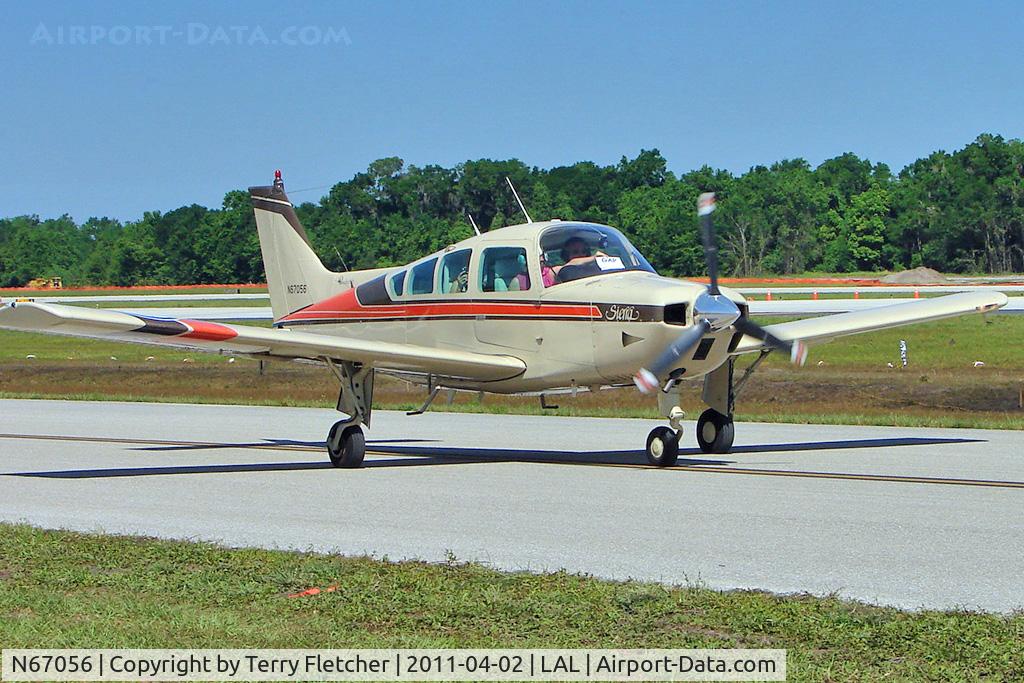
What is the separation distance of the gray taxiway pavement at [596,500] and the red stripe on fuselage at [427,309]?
5.94 ft

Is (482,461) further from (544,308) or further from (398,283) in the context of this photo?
(398,283)

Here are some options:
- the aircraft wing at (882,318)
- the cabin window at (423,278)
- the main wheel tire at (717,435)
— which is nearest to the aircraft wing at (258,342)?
the cabin window at (423,278)

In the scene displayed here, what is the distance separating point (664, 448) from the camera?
51.1 ft

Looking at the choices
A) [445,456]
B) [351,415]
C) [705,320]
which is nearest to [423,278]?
[351,415]

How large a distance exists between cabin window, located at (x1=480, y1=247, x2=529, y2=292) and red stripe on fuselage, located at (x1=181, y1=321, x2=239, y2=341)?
3.07 metres

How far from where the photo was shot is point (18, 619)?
804 cm

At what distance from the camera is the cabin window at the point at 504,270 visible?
53.4 feet

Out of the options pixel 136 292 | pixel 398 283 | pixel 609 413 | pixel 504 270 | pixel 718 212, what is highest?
pixel 718 212

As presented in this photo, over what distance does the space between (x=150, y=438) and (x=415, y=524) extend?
33.1 ft

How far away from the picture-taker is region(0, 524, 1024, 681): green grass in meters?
7.11

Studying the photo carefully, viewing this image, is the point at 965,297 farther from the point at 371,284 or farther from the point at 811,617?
the point at 811,617

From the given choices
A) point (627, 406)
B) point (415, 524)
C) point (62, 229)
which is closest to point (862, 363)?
point (627, 406)

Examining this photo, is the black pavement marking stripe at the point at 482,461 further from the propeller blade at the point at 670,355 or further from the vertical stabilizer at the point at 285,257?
the vertical stabilizer at the point at 285,257

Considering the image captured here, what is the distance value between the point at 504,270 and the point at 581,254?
1045 millimetres
